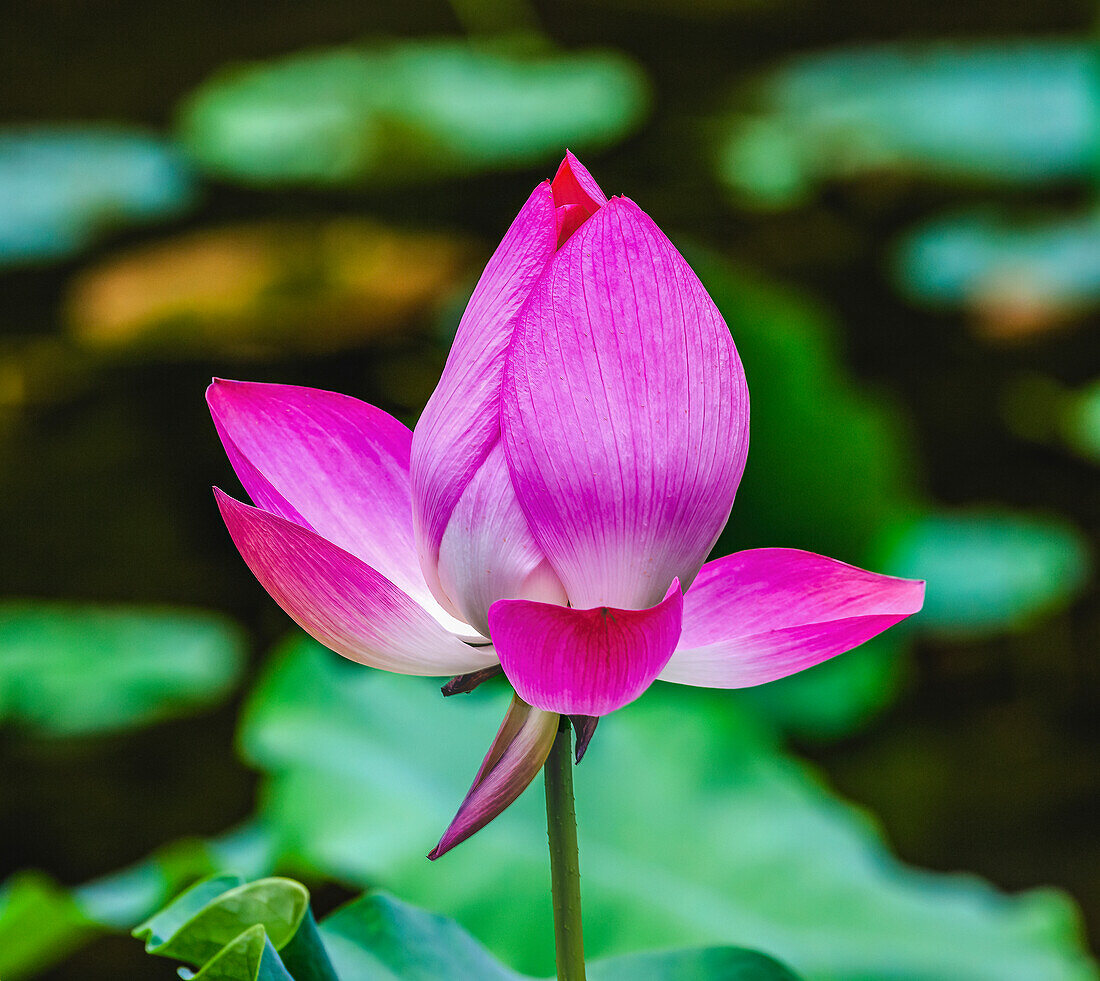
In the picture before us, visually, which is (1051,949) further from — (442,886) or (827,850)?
(442,886)

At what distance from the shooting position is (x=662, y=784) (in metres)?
0.81

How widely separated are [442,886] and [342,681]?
0.24 m

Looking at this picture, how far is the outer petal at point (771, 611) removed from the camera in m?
0.29

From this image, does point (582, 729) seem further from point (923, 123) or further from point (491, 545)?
point (923, 123)

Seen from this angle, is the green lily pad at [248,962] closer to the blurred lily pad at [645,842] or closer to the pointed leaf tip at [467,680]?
the pointed leaf tip at [467,680]

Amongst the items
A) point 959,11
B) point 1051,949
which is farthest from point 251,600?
point 959,11

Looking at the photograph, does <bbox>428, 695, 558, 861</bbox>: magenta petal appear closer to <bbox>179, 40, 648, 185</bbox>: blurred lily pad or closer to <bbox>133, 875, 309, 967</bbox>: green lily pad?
<bbox>133, 875, 309, 967</bbox>: green lily pad

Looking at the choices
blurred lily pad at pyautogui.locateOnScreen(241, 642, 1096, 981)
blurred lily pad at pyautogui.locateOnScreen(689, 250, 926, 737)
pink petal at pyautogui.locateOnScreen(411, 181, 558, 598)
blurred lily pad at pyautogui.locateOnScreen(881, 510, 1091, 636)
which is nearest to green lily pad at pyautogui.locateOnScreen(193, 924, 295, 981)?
pink petal at pyautogui.locateOnScreen(411, 181, 558, 598)

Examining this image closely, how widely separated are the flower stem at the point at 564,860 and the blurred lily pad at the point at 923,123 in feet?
6.35

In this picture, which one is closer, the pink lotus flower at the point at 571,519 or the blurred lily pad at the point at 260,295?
the pink lotus flower at the point at 571,519

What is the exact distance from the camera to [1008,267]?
2.02 m

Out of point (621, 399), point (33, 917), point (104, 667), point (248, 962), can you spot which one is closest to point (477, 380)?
point (621, 399)

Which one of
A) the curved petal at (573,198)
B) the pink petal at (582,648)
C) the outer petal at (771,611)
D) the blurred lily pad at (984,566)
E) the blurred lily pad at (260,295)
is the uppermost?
the curved petal at (573,198)

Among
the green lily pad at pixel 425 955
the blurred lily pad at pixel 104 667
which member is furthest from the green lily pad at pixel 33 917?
the blurred lily pad at pixel 104 667
